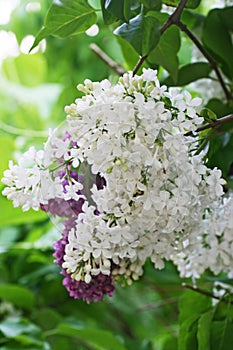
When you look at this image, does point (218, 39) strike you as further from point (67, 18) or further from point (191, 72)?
point (67, 18)

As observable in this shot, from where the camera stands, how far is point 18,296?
814 millimetres

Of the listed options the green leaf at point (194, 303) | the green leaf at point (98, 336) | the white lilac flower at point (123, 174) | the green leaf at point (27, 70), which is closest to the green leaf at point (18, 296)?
the green leaf at point (98, 336)

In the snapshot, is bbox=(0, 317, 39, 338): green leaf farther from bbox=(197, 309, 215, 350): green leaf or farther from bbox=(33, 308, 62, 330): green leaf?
bbox=(197, 309, 215, 350): green leaf

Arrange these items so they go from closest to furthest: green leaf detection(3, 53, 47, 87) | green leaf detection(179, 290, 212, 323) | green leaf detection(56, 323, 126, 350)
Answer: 1. green leaf detection(179, 290, 212, 323)
2. green leaf detection(56, 323, 126, 350)
3. green leaf detection(3, 53, 47, 87)

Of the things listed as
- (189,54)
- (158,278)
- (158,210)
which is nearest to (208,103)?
(189,54)

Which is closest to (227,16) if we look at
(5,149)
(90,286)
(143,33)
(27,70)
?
(143,33)

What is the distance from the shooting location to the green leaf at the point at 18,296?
2.63 feet

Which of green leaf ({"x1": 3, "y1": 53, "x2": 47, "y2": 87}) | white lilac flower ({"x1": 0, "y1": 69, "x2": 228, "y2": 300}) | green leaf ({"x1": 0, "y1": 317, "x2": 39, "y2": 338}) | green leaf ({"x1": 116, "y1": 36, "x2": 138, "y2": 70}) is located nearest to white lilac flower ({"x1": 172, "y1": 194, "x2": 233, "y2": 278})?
white lilac flower ({"x1": 0, "y1": 69, "x2": 228, "y2": 300})

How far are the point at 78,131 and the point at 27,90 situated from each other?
0.93m

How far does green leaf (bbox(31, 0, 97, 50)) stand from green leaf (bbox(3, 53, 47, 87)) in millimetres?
941

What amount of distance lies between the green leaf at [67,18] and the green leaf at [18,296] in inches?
16.7

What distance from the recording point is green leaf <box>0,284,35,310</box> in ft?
2.63

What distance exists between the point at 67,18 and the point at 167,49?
8cm

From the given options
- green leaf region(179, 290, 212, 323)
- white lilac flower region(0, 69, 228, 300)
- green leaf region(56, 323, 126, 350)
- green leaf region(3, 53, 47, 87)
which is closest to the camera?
white lilac flower region(0, 69, 228, 300)
